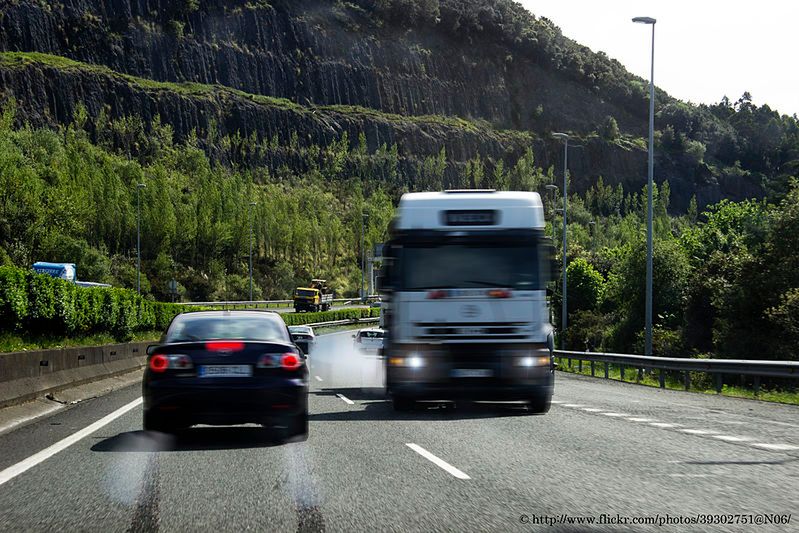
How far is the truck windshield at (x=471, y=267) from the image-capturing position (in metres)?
13.8

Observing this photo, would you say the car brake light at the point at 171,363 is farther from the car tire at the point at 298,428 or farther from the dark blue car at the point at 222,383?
the car tire at the point at 298,428

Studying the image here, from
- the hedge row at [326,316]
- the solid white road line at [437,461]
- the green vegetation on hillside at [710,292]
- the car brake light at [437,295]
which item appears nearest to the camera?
the solid white road line at [437,461]

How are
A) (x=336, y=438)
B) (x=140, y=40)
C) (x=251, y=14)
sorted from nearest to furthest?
1. (x=336, y=438)
2. (x=140, y=40)
3. (x=251, y=14)

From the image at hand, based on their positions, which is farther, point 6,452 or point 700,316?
point 700,316

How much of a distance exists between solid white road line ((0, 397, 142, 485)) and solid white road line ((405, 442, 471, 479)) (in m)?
3.92

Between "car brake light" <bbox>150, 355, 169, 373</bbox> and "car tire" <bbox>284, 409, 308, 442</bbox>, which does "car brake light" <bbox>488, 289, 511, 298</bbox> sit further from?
"car brake light" <bbox>150, 355, 169, 373</bbox>

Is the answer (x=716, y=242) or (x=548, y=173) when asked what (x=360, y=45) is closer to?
(x=548, y=173)

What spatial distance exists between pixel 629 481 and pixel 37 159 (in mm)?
119317

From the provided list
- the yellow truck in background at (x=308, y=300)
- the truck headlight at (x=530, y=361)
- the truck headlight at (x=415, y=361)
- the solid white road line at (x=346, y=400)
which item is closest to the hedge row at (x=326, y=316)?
the yellow truck in background at (x=308, y=300)

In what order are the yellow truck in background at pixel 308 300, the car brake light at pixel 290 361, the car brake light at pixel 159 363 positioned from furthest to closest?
Result: the yellow truck in background at pixel 308 300 → the car brake light at pixel 290 361 → the car brake light at pixel 159 363

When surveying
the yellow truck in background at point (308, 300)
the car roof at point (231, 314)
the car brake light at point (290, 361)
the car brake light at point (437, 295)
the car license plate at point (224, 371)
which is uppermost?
the car brake light at point (437, 295)

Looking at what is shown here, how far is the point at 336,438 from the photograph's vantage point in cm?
1139

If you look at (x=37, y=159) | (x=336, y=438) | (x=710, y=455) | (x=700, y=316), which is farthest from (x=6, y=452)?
(x=37, y=159)

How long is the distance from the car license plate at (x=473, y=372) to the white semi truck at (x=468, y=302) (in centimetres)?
1
